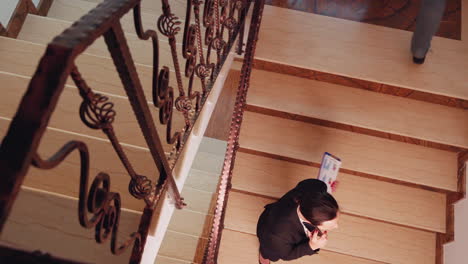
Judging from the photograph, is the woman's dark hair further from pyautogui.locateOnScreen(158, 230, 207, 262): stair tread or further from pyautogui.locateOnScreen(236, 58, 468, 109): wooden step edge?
pyautogui.locateOnScreen(158, 230, 207, 262): stair tread

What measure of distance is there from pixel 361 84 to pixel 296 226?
1359 mm

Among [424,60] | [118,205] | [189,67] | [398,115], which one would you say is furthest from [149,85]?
[424,60]

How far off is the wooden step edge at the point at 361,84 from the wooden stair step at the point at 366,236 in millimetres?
1051

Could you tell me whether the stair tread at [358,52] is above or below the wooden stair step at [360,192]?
above

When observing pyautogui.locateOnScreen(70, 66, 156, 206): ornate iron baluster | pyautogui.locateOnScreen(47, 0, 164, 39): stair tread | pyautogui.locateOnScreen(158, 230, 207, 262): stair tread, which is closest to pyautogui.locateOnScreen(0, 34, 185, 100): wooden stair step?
pyautogui.locateOnScreen(47, 0, 164, 39): stair tread

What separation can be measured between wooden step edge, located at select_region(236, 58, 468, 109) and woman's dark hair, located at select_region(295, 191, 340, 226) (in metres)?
1.26

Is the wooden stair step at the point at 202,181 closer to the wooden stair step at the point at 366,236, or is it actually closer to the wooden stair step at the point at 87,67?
the wooden stair step at the point at 366,236

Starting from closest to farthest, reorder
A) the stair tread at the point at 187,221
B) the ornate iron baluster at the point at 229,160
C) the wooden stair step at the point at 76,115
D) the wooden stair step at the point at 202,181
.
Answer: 1. the wooden stair step at the point at 76,115
2. the ornate iron baluster at the point at 229,160
3. the stair tread at the point at 187,221
4. the wooden stair step at the point at 202,181

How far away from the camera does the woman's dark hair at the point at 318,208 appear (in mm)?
2307

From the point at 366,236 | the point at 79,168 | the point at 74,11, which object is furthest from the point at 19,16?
the point at 366,236

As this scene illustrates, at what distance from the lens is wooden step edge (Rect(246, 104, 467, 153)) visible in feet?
10.6

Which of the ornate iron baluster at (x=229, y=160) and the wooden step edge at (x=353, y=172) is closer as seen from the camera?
the ornate iron baluster at (x=229, y=160)

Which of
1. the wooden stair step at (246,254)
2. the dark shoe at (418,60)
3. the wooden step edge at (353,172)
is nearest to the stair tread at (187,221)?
the wooden stair step at (246,254)

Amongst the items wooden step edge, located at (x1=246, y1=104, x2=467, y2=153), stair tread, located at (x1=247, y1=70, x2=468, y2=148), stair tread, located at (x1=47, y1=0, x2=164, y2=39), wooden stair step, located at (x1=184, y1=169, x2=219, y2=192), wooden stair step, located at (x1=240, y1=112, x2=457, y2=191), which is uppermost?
stair tread, located at (x1=47, y1=0, x2=164, y2=39)
